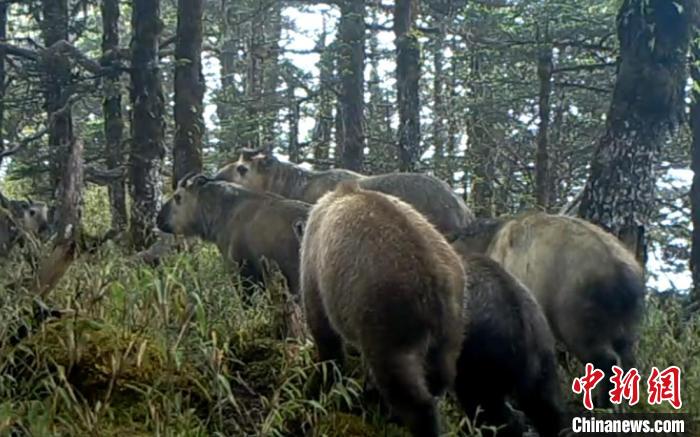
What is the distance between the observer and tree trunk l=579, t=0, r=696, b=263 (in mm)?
9516

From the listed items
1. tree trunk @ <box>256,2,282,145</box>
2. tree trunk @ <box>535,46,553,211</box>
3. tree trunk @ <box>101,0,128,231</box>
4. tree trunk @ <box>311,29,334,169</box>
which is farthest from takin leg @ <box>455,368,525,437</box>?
tree trunk @ <box>311,29,334,169</box>

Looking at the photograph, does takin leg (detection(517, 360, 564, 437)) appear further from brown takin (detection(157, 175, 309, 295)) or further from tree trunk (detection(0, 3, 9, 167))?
tree trunk (detection(0, 3, 9, 167))

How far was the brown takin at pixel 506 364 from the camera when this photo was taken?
18.9ft

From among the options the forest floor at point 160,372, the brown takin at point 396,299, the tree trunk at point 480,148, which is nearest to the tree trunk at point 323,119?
the tree trunk at point 480,148

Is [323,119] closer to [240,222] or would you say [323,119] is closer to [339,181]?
[339,181]

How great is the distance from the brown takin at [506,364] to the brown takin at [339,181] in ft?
12.0

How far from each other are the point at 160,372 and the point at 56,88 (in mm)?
9795

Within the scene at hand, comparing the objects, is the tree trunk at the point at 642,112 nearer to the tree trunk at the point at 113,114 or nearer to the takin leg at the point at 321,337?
the takin leg at the point at 321,337

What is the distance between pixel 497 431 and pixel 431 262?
1.40m

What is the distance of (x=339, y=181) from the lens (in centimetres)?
1242

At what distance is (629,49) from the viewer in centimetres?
973

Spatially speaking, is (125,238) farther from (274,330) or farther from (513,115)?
(513,115)

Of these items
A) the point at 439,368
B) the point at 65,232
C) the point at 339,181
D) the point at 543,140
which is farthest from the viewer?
the point at 543,140

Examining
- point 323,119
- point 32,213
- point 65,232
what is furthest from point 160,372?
point 323,119
